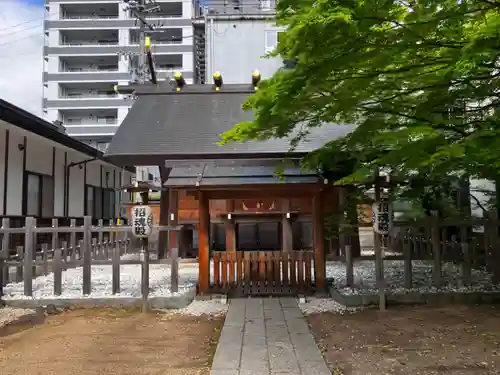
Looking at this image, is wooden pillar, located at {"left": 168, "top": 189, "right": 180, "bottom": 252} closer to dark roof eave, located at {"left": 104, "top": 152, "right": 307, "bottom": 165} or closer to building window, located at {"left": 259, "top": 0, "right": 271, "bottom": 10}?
dark roof eave, located at {"left": 104, "top": 152, "right": 307, "bottom": 165}

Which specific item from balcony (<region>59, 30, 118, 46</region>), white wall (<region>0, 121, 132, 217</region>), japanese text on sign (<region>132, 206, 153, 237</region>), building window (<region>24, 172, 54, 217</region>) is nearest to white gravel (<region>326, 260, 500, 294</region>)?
japanese text on sign (<region>132, 206, 153, 237</region>)

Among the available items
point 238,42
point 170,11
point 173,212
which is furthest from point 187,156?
point 170,11

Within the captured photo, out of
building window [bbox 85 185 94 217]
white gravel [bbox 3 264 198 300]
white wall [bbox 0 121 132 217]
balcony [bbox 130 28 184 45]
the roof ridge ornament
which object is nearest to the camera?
white gravel [bbox 3 264 198 300]

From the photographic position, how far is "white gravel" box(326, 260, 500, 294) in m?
8.71

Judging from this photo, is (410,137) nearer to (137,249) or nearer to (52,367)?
(52,367)

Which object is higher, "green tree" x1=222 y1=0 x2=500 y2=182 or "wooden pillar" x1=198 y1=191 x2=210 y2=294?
"green tree" x1=222 y1=0 x2=500 y2=182

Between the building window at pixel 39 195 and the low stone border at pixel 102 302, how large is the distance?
7231mm

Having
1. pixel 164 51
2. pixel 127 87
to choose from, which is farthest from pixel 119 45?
pixel 127 87

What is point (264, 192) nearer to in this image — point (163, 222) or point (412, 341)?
point (412, 341)

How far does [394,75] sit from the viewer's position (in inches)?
229

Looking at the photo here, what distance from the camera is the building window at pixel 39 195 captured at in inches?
588

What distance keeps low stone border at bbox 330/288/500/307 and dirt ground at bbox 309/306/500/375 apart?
0.30 metres

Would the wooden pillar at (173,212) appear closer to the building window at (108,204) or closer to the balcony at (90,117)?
the building window at (108,204)

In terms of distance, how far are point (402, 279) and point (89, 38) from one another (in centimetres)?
5500
